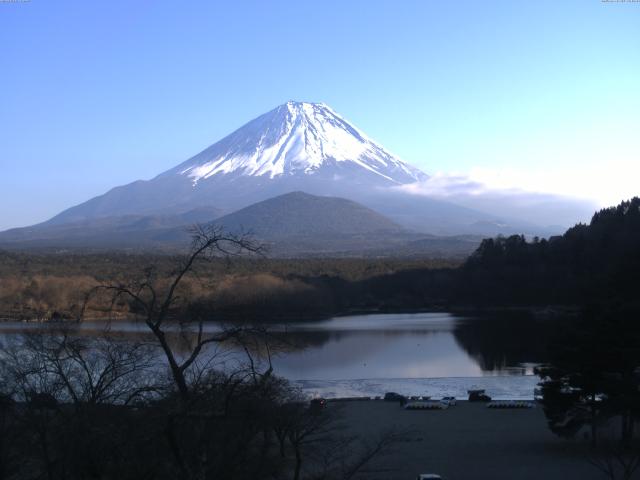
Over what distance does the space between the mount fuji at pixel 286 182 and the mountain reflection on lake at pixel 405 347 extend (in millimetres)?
76864

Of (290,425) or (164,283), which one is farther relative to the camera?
(164,283)

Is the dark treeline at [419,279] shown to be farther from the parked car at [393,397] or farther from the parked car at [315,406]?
the parked car at [315,406]

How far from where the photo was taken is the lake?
15.2 m

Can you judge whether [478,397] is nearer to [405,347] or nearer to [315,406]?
[315,406]

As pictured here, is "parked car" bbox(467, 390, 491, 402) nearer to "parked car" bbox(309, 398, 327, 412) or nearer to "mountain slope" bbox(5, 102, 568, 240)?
"parked car" bbox(309, 398, 327, 412)

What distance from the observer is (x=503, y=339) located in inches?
892

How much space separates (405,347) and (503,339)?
3004 millimetres

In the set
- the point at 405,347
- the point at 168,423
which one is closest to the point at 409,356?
the point at 405,347

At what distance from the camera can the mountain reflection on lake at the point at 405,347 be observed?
17.2 metres

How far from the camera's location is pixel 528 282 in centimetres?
3488

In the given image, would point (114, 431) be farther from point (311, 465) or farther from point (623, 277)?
point (623, 277)

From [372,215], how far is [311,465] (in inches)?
3638

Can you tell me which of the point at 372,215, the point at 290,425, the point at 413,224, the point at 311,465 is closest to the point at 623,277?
the point at 311,465

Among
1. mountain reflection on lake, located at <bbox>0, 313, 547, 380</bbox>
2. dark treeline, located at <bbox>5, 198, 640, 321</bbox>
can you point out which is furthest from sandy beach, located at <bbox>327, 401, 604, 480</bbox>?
dark treeline, located at <bbox>5, 198, 640, 321</bbox>
